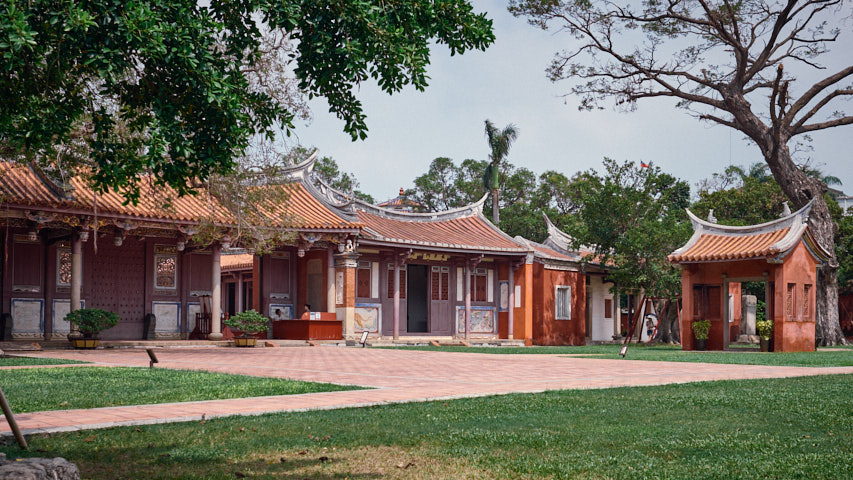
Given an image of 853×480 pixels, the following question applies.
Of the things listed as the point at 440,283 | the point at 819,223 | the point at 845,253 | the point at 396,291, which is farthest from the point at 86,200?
the point at 845,253

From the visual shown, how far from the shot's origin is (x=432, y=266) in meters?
27.5

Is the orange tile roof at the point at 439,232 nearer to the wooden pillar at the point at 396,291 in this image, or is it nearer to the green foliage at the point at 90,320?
the wooden pillar at the point at 396,291

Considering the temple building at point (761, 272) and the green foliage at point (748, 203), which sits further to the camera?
the green foliage at point (748, 203)

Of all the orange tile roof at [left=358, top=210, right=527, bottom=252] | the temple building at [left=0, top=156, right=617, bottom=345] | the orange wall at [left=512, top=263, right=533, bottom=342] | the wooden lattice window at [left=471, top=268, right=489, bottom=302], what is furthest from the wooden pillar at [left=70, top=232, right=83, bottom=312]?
the orange wall at [left=512, top=263, right=533, bottom=342]

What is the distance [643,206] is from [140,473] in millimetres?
25691

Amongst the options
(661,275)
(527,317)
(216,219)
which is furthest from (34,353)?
(661,275)

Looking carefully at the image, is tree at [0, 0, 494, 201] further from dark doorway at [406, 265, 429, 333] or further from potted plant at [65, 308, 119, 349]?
dark doorway at [406, 265, 429, 333]

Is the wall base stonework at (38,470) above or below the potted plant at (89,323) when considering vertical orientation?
above

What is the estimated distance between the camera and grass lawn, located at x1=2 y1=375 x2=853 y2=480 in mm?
4668

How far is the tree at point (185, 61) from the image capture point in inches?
159

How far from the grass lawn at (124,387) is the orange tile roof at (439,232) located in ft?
43.8

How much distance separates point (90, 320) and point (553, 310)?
1633cm

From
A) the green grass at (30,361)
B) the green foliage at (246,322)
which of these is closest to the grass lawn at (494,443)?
the green grass at (30,361)

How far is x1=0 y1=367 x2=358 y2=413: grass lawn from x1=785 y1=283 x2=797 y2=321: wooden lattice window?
53.7 feet
